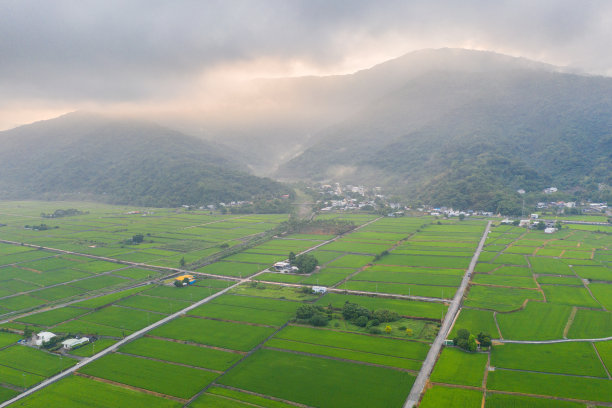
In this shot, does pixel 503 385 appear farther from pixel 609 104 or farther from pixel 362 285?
pixel 609 104

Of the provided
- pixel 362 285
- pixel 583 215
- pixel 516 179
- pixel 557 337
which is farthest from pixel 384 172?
pixel 557 337

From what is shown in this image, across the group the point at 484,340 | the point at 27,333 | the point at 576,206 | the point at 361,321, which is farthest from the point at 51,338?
the point at 576,206

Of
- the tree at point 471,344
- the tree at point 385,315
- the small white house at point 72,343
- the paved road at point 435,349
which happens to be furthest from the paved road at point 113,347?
the tree at point 471,344

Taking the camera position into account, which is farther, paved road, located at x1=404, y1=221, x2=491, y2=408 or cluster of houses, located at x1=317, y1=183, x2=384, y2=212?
cluster of houses, located at x1=317, y1=183, x2=384, y2=212

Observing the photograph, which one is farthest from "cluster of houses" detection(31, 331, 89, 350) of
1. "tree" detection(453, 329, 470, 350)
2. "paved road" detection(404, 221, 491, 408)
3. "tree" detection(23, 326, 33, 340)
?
"tree" detection(453, 329, 470, 350)

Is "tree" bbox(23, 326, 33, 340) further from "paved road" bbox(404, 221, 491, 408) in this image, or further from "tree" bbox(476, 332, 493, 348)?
"tree" bbox(476, 332, 493, 348)

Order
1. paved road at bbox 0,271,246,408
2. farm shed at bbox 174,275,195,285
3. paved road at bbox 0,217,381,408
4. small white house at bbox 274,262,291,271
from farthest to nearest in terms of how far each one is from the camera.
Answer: small white house at bbox 274,262,291,271, farm shed at bbox 174,275,195,285, paved road at bbox 0,217,381,408, paved road at bbox 0,271,246,408

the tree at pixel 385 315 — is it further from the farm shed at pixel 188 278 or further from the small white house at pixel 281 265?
the farm shed at pixel 188 278
